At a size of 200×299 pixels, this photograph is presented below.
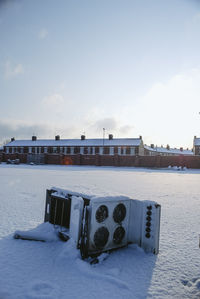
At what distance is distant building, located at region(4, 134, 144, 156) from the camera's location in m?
43.6

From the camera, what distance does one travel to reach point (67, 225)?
10.7 ft

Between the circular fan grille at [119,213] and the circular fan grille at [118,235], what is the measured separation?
0.14 metres

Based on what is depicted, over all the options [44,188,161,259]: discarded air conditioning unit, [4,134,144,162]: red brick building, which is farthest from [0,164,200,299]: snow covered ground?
[4,134,144,162]: red brick building

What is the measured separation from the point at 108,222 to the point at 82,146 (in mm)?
43376

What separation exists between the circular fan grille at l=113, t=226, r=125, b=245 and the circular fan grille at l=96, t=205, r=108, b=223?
0.37m

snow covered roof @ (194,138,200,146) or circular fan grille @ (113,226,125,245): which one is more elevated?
snow covered roof @ (194,138,200,146)

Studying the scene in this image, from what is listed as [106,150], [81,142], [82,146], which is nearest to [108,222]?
[106,150]

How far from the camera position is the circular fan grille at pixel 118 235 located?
294cm

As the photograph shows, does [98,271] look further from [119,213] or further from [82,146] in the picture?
[82,146]

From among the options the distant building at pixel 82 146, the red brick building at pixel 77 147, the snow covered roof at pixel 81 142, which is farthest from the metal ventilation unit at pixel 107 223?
A: the snow covered roof at pixel 81 142

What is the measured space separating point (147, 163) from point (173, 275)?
105 feet

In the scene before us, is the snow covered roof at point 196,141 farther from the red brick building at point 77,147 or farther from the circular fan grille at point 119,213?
the circular fan grille at point 119,213

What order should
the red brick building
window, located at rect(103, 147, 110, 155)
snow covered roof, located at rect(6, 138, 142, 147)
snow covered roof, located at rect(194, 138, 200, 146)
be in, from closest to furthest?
the red brick building < snow covered roof, located at rect(6, 138, 142, 147) < window, located at rect(103, 147, 110, 155) < snow covered roof, located at rect(194, 138, 200, 146)

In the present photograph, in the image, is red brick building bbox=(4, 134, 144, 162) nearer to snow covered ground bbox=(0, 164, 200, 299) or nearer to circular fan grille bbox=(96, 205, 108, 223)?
snow covered ground bbox=(0, 164, 200, 299)
